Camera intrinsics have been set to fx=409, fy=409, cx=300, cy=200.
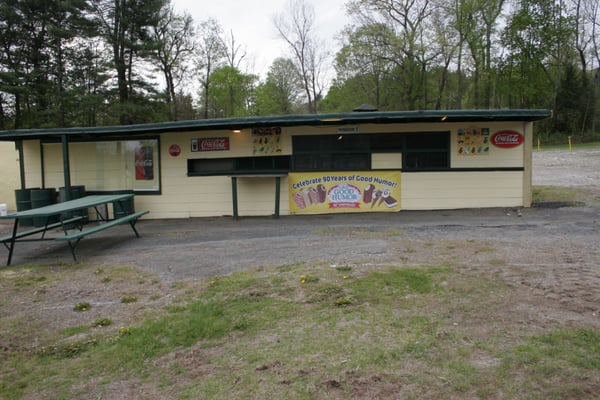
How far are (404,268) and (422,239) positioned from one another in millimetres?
2006

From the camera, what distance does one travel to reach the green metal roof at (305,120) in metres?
9.47

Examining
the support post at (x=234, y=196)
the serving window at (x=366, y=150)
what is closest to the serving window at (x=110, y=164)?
the support post at (x=234, y=196)

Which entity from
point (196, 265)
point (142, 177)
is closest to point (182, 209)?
point (142, 177)

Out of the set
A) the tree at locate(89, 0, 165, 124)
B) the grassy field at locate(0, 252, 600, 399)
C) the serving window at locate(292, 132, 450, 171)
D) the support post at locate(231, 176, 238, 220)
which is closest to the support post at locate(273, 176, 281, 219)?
the serving window at locate(292, 132, 450, 171)

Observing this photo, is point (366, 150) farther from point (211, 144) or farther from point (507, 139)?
point (211, 144)

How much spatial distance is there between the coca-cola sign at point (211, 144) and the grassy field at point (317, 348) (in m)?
6.76

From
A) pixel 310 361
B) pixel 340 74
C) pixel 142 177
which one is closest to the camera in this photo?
pixel 310 361

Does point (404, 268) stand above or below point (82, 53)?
below

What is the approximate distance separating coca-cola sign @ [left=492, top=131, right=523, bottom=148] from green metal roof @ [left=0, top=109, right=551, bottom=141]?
1.27 ft

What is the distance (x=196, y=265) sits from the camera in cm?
604

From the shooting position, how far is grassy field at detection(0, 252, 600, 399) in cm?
267

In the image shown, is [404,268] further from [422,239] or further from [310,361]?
[310,361]

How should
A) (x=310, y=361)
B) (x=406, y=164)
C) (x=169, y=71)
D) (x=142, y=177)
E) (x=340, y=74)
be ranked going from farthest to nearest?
(x=340, y=74) → (x=169, y=71) → (x=142, y=177) → (x=406, y=164) → (x=310, y=361)

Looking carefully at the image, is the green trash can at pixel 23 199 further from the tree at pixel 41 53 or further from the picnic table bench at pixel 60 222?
the tree at pixel 41 53
